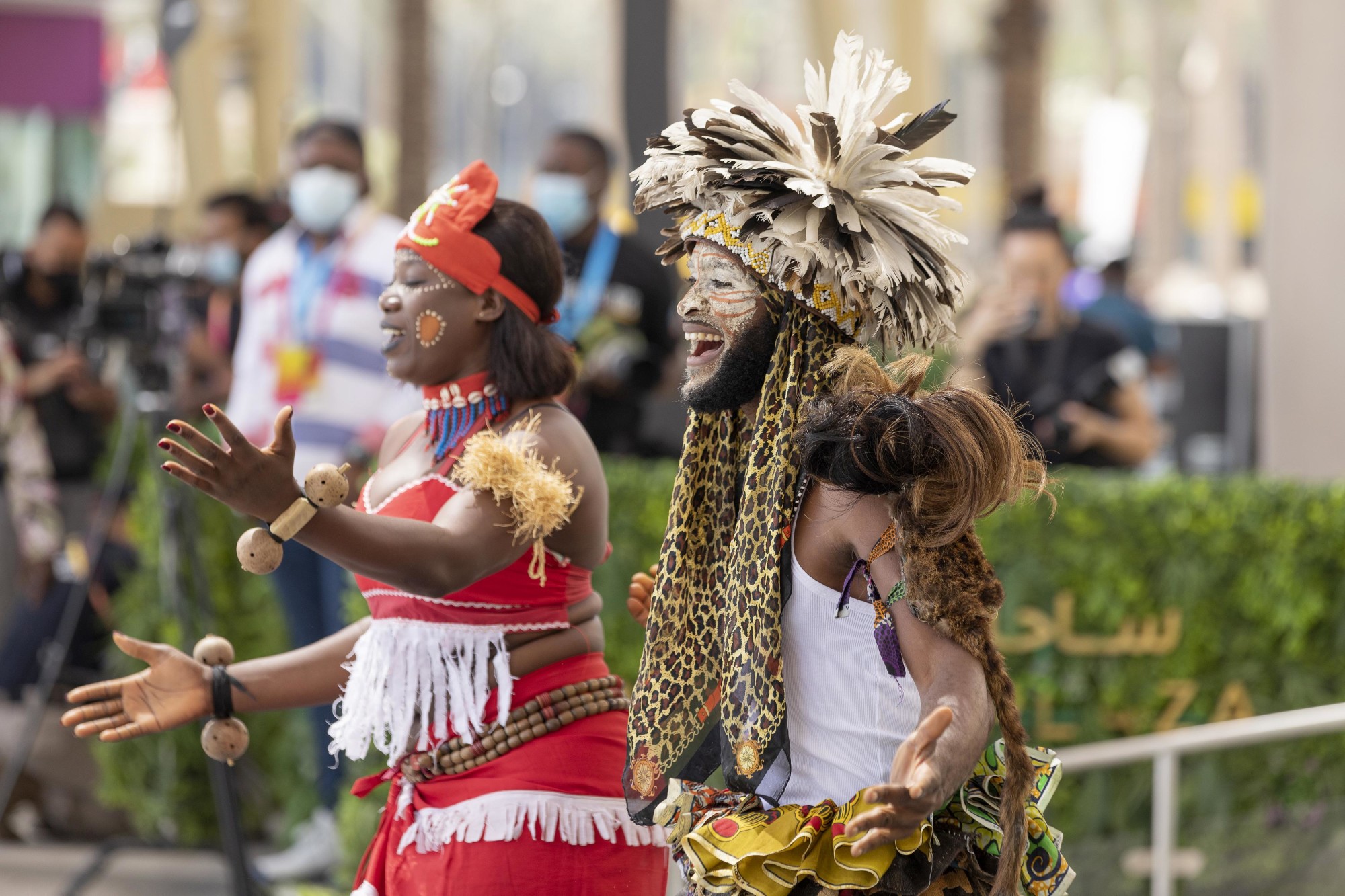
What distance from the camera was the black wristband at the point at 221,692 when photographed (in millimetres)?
2736

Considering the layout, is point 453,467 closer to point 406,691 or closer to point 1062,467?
point 406,691

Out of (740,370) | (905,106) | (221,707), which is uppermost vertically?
(905,106)

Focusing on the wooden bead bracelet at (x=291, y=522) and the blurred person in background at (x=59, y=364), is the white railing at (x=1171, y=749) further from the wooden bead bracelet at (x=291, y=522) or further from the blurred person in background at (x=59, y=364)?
the blurred person in background at (x=59, y=364)

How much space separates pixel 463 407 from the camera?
2.84 meters

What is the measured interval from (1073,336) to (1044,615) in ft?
4.36

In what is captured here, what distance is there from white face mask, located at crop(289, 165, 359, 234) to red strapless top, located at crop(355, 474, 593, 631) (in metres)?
2.86

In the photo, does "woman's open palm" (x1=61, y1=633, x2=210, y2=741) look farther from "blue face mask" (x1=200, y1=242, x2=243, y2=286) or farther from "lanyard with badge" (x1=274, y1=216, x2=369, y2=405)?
"blue face mask" (x1=200, y1=242, x2=243, y2=286)

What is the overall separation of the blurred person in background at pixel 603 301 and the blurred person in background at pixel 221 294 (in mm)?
1786

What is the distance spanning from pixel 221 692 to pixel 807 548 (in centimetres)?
115

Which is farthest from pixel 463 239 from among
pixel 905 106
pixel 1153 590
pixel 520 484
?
pixel 905 106

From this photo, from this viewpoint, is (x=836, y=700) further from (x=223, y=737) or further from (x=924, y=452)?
(x=223, y=737)

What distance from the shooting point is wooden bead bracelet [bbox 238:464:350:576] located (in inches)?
87.2

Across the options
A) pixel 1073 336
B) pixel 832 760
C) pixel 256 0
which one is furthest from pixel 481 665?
pixel 256 0

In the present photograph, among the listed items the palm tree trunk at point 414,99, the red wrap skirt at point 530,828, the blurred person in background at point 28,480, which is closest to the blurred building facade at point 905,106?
the palm tree trunk at point 414,99
